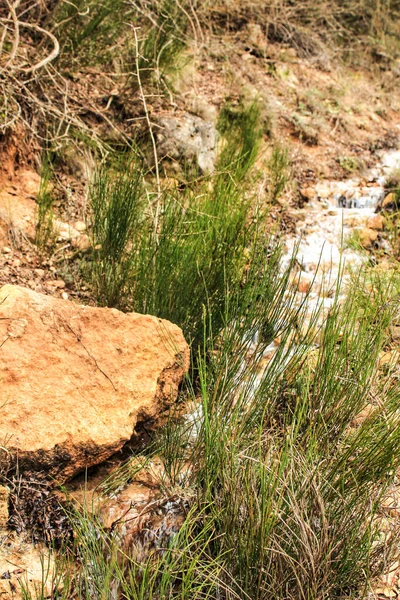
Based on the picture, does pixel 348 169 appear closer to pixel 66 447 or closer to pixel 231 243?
pixel 231 243

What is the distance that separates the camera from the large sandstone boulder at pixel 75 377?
6.66 feet

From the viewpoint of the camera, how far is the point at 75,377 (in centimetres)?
221

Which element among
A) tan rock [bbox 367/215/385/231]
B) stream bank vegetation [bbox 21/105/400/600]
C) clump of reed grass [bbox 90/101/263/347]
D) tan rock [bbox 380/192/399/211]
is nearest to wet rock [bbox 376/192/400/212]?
tan rock [bbox 380/192/399/211]

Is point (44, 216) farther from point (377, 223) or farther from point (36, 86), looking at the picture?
point (377, 223)

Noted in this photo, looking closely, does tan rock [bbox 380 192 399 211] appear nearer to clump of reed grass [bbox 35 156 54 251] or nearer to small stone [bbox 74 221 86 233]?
small stone [bbox 74 221 86 233]

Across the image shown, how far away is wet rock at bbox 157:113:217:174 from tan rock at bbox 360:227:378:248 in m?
1.19

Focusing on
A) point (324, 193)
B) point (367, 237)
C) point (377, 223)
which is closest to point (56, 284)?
point (367, 237)

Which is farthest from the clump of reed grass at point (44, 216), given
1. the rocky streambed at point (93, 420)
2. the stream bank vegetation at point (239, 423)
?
the rocky streambed at point (93, 420)

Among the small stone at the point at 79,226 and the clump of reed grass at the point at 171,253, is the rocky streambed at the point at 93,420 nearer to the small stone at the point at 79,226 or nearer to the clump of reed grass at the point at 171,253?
the clump of reed grass at the point at 171,253

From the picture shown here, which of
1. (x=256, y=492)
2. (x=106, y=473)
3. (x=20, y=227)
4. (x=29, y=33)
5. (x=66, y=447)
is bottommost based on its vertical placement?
(x=106, y=473)

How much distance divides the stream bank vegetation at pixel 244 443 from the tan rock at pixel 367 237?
1.18 metres

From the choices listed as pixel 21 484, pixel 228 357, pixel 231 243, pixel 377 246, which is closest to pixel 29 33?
pixel 231 243

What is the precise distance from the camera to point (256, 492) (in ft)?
5.67

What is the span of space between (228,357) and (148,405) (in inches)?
13.8
